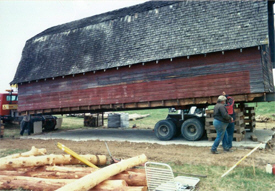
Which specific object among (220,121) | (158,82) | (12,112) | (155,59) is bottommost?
(220,121)

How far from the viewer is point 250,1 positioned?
445 inches

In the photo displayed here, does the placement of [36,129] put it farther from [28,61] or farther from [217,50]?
[217,50]

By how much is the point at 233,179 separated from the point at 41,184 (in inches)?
167

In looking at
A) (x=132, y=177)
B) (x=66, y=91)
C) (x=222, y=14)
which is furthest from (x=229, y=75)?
(x=66, y=91)

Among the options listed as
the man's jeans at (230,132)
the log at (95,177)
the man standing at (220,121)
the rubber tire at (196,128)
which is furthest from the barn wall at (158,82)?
the log at (95,177)

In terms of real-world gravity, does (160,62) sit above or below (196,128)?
above

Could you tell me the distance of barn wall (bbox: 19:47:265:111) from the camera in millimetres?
10914

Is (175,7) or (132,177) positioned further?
(175,7)

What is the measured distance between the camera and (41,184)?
468 centimetres

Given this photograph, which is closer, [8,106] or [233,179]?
[233,179]

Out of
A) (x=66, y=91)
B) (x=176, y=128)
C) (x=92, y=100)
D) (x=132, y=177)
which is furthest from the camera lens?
(x=66, y=91)

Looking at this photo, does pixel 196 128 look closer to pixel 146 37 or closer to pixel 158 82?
pixel 158 82

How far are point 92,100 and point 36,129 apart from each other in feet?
21.6

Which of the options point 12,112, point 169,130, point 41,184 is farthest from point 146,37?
point 12,112
